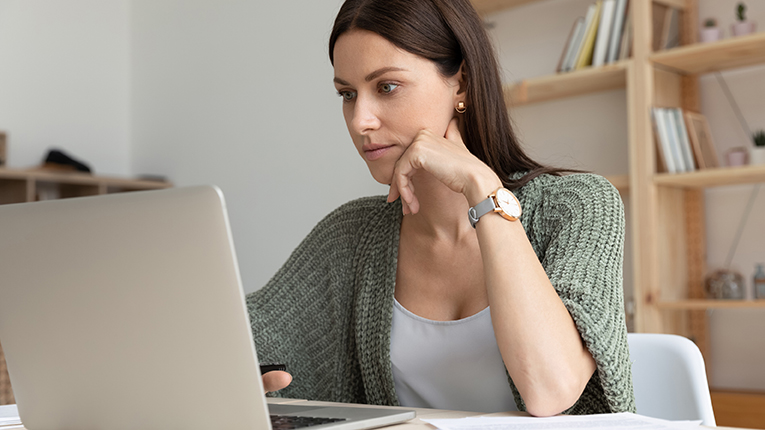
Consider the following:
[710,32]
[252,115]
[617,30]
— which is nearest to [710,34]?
[710,32]

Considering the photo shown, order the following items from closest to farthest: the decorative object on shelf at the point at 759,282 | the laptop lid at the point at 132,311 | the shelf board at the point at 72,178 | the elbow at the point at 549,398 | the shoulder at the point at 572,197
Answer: the laptop lid at the point at 132,311 < the elbow at the point at 549,398 < the shoulder at the point at 572,197 < the decorative object on shelf at the point at 759,282 < the shelf board at the point at 72,178

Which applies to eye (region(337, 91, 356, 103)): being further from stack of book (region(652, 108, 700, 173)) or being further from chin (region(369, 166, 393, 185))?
stack of book (region(652, 108, 700, 173))

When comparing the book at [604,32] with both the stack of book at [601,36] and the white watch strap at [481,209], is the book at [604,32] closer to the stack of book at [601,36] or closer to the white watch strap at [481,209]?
the stack of book at [601,36]

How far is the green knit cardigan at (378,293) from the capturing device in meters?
0.89

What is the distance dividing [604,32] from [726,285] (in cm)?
85

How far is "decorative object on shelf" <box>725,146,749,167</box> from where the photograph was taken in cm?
213

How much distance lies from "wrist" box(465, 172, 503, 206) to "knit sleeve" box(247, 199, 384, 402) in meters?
0.43

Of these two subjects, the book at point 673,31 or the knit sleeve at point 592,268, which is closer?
the knit sleeve at point 592,268

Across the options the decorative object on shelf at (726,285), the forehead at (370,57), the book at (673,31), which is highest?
the book at (673,31)

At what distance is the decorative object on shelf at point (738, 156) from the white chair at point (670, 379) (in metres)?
1.24

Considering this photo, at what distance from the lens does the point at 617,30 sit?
7.48ft

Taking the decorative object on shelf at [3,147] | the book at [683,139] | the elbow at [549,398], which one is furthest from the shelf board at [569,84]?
the decorative object on shelf at [3,147]

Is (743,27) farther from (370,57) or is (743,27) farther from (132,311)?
Answer: (132,311)

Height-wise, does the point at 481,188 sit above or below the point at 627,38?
below
